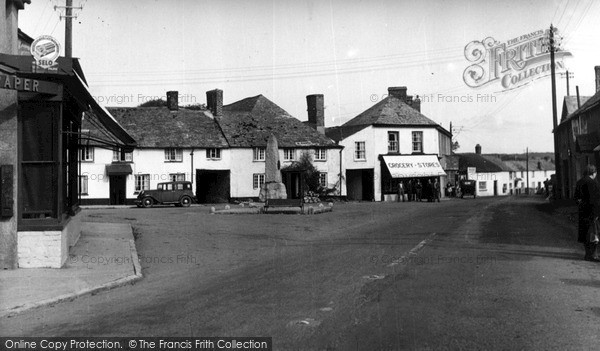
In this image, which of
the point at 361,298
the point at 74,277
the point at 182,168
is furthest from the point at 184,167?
the point at 361,298

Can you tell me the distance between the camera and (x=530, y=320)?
656 cm

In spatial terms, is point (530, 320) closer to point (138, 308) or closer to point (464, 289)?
point (464, 289)

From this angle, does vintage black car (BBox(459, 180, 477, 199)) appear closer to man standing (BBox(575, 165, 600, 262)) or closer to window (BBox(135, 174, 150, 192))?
window (BBox(135, 174, 150, 192))

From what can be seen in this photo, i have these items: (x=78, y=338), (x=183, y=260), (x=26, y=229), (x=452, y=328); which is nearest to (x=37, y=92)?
(x=26, y=229)

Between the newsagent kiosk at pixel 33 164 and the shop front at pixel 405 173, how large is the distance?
41568 millimetres

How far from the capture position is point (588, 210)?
11711 mm

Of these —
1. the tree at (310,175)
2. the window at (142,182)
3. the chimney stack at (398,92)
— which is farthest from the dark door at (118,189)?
the chimney stack at (398,92)

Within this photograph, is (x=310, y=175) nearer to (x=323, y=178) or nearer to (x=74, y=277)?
(x=323, y=178)

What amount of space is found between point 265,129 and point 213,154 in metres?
5.52

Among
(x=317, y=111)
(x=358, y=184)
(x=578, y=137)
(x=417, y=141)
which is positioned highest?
(x=317, y=111)

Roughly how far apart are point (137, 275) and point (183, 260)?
2.36 m

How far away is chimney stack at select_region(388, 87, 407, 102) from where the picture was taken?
59.1 meters

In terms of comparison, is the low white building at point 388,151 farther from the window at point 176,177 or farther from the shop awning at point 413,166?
the window at point 176,177

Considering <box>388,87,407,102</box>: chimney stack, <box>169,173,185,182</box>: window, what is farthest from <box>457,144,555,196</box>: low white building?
<box>169,173,185,182</box>: window
